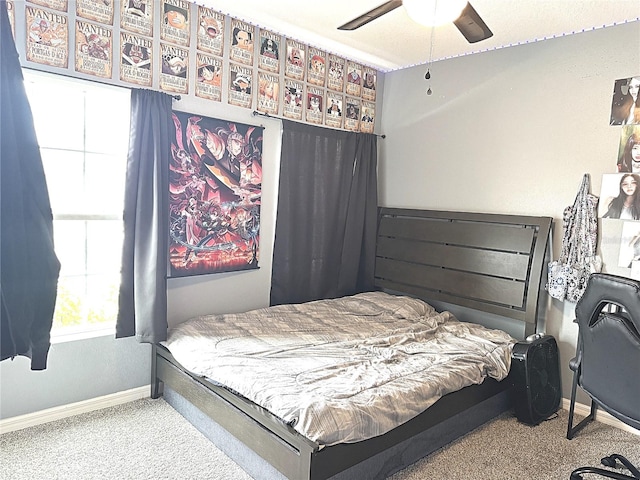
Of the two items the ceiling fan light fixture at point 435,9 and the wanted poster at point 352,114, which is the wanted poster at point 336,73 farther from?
the ceiling fan light fixture at point 435,9

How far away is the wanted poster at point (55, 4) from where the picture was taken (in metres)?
2.40

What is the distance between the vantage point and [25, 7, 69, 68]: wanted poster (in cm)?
238

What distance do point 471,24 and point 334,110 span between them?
6.00 feet

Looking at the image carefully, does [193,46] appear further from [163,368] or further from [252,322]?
[163,368]

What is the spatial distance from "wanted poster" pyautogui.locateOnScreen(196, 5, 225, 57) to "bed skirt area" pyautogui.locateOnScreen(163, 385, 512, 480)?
2.16 metres

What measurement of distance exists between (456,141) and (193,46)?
6.73 feet

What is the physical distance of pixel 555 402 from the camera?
3008mm

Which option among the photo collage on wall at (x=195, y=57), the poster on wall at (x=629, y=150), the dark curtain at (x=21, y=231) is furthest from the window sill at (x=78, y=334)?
the poster on wall at (x=629, y=150)

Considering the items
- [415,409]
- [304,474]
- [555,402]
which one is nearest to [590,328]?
[415,409]

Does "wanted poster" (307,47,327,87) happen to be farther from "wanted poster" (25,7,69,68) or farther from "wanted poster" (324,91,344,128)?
"wanted poster" (25,7,69,68)

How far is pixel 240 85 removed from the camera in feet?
10.6

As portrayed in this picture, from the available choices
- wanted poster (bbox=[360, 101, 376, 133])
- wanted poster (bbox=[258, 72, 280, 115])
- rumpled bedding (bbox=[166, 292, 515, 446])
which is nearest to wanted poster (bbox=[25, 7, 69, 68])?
wanted poster (bbox=[258, 72, 280, 115])

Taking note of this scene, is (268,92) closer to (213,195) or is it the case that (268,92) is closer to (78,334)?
(213,195)

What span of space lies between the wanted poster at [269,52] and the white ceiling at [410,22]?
60mm
